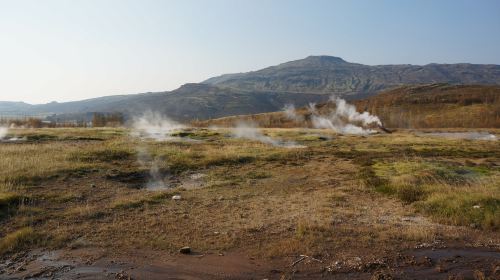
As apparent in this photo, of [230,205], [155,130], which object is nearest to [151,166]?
[230,205]

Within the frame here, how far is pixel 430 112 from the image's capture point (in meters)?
130

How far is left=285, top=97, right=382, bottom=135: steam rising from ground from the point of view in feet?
269

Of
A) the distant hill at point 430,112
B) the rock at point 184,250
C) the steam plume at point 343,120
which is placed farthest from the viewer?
the distant hill at point 430,112

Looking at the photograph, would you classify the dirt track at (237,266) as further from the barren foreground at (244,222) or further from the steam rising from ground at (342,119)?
the steam rising from ground at (342,119)

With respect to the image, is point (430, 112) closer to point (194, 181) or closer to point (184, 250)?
point (194, 181)

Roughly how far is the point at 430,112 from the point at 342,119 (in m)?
32.4

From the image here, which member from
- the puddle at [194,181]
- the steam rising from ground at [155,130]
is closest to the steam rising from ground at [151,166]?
the puddle at [194,181]

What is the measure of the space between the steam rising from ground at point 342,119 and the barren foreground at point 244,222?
53.1m

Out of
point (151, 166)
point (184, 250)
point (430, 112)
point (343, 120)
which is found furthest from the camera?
point (430, 112)

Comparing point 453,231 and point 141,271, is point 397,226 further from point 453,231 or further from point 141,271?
point 141,271

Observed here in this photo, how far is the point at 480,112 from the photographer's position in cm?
11762

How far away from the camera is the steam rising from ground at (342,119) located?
81.9 meters

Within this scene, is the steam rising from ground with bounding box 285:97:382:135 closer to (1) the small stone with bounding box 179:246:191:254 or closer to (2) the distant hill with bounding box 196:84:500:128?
(2) the distant hill with bounding box 196:84:500:128

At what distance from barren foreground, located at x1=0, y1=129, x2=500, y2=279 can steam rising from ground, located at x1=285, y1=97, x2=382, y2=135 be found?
174ft
